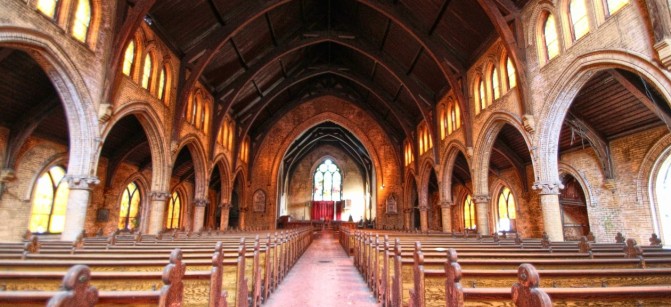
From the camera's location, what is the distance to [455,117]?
54.6ft

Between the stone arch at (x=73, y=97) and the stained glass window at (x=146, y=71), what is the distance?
3019 mm

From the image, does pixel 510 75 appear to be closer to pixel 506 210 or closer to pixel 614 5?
pixel 614 5

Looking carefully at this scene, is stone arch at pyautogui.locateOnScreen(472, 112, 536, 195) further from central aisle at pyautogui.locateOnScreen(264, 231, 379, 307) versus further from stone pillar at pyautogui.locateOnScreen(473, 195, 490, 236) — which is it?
central aisle at pyautogui.locateOnScreen(264, 231, 379, 307)

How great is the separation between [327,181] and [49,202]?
25488 mm

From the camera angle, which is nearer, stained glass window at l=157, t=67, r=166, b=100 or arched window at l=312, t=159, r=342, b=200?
stained glass window at l=157, t=67, r=166, b=100

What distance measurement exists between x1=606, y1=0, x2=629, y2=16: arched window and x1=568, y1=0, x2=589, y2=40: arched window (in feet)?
1.98

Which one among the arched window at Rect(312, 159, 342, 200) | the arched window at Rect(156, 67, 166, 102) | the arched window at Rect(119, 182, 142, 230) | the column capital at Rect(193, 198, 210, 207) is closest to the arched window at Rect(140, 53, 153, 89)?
the arched window at Rect(156, 67, 166, 102)

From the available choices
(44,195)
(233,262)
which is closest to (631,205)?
(233,262)

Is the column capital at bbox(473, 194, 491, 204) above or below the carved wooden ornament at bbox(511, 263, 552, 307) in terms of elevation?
above

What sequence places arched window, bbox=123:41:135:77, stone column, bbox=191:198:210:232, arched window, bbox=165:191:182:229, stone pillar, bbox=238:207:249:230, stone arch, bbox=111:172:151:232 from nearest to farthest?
1. arched window, bbox=123:41:135:77
2. stone column, bbox=191:198:210:232
3. stone arch, bbox=111:172:151:232
4. arched window, bbox=165:191:182:229
5. stone pillar, bbox=238:207:249:230

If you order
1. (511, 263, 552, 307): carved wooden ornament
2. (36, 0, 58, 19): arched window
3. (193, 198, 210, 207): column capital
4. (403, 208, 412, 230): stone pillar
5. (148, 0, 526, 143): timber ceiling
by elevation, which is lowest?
(511, 263, 552, 307): carved wooden ornament

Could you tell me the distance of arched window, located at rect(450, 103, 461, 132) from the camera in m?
16.3

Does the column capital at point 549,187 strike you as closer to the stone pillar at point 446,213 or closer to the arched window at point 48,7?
the stone pillar at point 446,213

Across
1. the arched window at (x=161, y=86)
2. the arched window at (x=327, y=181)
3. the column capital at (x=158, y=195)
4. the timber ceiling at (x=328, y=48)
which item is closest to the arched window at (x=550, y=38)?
the timber ceiling at (x=328, y=48)
